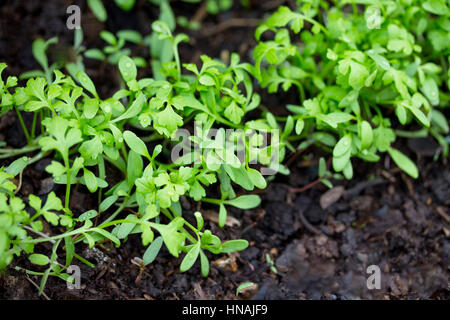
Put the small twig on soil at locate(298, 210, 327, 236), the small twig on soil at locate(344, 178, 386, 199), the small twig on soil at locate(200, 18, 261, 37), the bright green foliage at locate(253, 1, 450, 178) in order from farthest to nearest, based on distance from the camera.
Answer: the small twig on soil at locate(200, 18, 261, 37) < the small twig on soil at locate(344, 178, 386, 199) < the small twig on soil at locate(298, 210, 327, 236) < the bright green foliage at locate(253, 1, 450, 178)

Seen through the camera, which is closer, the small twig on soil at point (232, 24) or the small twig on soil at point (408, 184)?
the small twig on soil at point (408, 184)

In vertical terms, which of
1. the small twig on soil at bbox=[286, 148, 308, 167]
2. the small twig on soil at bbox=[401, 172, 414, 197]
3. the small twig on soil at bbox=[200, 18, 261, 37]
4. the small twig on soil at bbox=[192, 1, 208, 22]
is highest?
the small twig on soil at bbox=[192, 1, 208, 22]

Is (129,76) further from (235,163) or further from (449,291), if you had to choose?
(449,291)

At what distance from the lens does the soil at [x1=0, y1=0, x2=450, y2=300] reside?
199 centimetres

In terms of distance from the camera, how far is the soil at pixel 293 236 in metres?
1.99

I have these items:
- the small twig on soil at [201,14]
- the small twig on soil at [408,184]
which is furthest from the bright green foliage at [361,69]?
the small twig on soil at [201,14]

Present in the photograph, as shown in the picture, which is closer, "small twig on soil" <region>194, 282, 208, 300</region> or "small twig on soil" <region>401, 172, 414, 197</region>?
"small twig on soil" <region>194, 282, 208, 300</region>

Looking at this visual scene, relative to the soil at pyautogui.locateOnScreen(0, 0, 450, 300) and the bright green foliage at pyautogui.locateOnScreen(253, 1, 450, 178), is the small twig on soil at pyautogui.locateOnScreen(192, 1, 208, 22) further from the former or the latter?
the bright green foliage at pyautogui.locateOnScreen(253, 1, 450, 178)

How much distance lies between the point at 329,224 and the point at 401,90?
75cm

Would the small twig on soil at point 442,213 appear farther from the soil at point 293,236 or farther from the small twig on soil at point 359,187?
the small twig on soil at point 359,187

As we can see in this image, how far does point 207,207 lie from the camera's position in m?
2.22

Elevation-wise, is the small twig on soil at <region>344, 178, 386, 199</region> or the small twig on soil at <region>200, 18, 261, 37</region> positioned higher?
the small twig on soil at <region>200, 18, 261, 37</region>

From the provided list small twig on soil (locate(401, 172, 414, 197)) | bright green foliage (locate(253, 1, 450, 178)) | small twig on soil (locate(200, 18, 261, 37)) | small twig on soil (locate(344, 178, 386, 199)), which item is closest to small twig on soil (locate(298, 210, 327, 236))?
small twig on soil (locate(344, 178, 386, 199))
